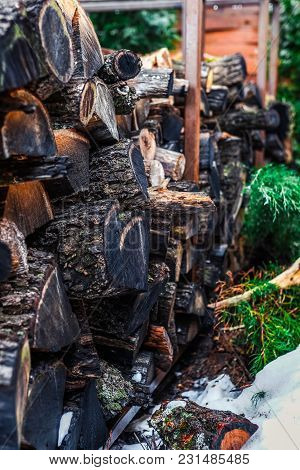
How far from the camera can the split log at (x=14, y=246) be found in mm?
1604

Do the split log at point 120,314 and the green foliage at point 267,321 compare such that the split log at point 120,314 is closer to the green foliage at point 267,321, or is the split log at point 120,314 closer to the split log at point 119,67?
the green foliage at point 267,321

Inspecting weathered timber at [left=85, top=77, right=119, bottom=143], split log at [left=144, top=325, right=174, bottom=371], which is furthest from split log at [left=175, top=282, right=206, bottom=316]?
weathered timber at [left=85, top=77, right=119, bottom=143]

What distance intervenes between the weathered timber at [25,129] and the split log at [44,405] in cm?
69

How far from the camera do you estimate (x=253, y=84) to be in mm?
4336

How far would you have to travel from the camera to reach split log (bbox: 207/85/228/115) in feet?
11.8

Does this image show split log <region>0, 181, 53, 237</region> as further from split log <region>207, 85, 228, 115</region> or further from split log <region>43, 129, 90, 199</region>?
split log <region>207, 85, 228, 115</region>

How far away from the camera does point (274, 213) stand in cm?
316

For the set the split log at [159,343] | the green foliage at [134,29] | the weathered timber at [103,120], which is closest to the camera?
the weathered timber at [103,120]

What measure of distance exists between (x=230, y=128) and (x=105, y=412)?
2.55m

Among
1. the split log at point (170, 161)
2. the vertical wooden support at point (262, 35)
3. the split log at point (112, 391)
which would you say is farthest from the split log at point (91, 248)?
the vertical wooden support at point (262, 35)

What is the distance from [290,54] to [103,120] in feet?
17.3

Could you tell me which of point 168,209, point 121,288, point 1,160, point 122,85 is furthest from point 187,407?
point 122,85

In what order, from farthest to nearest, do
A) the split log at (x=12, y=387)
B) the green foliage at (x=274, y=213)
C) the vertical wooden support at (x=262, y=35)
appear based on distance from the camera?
the vertical wooden support at (x=262, y=35) < the green foliage at (x=274, y=213) < the split log at (x=12, y=387)

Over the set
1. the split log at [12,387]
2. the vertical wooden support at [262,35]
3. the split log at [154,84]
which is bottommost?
the split log at [12,387]
